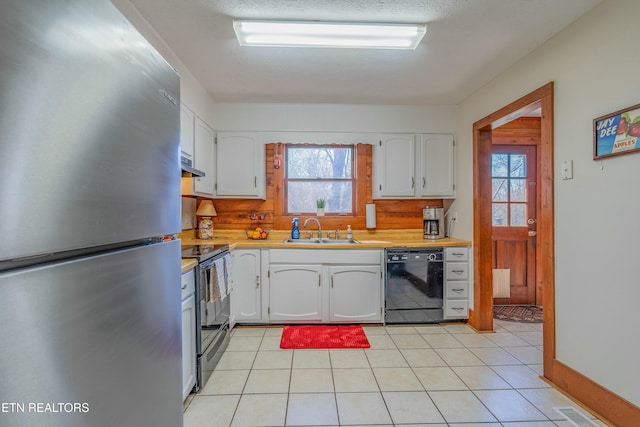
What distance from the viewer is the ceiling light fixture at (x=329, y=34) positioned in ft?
6.21

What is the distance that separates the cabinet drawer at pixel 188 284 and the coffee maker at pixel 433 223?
2.60 metres

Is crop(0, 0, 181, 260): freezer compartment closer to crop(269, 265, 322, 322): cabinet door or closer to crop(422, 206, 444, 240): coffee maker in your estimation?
crop(269, 265, 322, 322): cabinet door

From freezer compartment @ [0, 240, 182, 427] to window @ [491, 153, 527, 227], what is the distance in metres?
3.91

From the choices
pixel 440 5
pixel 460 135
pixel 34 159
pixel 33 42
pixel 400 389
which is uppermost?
pixel 440 5

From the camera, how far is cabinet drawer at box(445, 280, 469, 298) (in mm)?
3125

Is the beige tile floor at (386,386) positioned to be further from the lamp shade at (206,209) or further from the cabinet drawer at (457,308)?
the lamp shade at (206,209)

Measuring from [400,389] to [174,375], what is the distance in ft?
5.44

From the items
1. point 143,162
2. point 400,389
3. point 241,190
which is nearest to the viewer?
point 143,162

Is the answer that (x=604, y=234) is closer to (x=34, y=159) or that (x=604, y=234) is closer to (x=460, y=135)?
(x=460, y=135)

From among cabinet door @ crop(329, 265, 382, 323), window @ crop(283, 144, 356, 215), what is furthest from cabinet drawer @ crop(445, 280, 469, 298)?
window @ crop(283, 144, 356, 215)

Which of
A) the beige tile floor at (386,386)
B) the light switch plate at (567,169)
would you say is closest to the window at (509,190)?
the beige tile floor at (386,386)

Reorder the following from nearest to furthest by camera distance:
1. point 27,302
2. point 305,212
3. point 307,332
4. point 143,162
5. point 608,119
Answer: point 27,302 → point 143,162 → point 608,119 → point 307,332 → point 305,212

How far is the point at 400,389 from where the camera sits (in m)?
1.97

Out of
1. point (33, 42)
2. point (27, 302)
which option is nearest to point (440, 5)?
point (33, 42)
